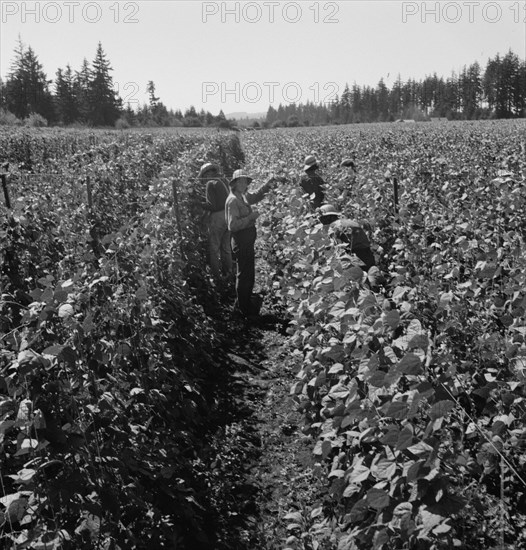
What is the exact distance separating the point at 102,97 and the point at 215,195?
7258cm

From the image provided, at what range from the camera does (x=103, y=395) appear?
117 inches

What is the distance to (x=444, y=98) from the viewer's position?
123 metres

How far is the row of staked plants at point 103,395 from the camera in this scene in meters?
2.42

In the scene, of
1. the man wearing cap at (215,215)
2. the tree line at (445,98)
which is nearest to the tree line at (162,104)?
the tree line at (445,98)

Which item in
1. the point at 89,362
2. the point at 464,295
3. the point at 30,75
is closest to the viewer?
the point at 89,362

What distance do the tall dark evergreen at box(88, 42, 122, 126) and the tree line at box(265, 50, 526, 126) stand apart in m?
25.2

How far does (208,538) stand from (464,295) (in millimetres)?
2532

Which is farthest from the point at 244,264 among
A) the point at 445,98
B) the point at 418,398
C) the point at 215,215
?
the point at 445,98

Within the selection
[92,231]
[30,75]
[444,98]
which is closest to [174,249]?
[92,231]

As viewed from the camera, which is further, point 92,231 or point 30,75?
point 30,75

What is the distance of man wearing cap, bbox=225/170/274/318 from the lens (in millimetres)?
7359

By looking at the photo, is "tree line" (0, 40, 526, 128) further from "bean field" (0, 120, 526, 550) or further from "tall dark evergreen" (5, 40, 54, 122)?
"bean field" (0, 120, 526, 550)

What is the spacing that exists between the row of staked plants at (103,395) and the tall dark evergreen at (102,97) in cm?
7187

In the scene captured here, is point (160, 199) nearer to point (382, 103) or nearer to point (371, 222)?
point (371, 222)
